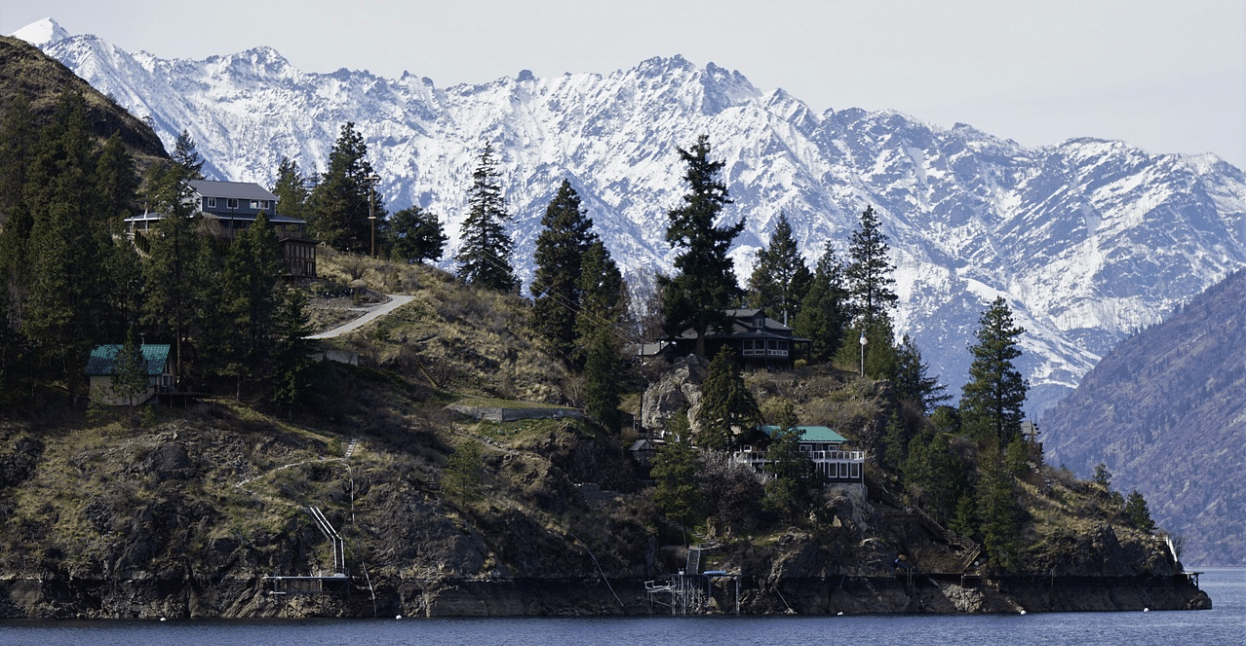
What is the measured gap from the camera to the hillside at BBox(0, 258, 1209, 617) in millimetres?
128875

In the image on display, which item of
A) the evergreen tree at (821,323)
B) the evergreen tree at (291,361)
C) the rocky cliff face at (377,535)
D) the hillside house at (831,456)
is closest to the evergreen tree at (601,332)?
the rocky cliff face at (377,535)

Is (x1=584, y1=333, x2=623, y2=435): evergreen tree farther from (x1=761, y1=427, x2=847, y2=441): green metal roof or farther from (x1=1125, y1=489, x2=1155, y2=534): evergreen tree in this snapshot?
(x1=1125, y1=489, x2=1155, y2=534): evergreen tree

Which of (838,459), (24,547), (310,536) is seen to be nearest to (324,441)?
(310,536)

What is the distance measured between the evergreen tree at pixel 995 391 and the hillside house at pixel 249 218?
64237 millimetres

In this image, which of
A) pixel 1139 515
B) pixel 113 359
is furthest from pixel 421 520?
pixel 1139 515

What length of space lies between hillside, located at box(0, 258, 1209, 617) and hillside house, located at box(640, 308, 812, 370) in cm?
912

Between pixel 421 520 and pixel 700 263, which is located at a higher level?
pixel 700 263

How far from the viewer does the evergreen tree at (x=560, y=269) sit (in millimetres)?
171875

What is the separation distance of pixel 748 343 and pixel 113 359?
205 ft

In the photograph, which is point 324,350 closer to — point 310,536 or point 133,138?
point 310,536

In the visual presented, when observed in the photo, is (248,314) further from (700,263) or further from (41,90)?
(41,90)

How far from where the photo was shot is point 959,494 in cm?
16062

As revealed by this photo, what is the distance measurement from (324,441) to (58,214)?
28058 mm

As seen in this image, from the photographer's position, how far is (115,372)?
137500mm
